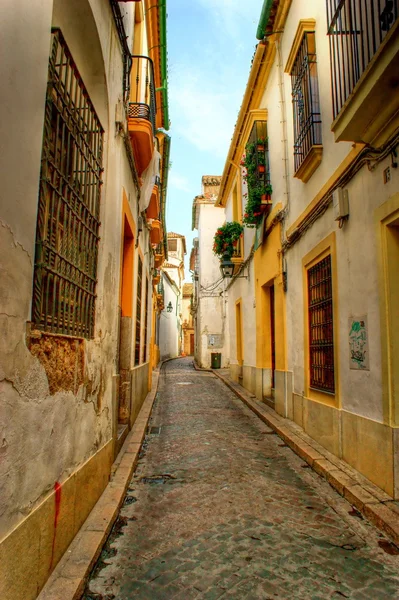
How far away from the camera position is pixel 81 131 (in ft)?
12.1

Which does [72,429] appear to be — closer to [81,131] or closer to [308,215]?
[81,131]

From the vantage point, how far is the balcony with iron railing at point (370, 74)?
365cm

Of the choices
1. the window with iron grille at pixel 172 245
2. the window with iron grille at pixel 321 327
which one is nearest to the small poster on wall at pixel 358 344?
the window with iron grille at pixel 321 327

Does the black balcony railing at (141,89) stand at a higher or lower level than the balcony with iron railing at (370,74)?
higher

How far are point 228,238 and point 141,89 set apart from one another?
20.4 feet

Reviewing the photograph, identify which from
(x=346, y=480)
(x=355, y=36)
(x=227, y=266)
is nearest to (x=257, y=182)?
(x=227, y=266)

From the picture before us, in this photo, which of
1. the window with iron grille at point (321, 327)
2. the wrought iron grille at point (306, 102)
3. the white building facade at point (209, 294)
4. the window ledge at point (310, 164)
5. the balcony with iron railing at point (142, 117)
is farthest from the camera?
the white building facade at point (209, 294)

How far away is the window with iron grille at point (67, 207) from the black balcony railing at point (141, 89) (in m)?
2.24

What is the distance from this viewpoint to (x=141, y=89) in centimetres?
762

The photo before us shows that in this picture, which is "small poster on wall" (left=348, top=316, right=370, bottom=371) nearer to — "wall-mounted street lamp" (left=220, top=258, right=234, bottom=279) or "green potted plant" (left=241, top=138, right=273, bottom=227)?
"green potted plant" (left=241, top=138, right=273, bottom=227)

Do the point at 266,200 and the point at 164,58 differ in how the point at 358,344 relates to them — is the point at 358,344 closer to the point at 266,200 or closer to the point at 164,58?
the point at 266,200

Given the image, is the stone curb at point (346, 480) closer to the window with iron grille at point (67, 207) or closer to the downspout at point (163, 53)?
the window with iron grille at point (67, 207)

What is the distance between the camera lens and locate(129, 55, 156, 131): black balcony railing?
248 inches

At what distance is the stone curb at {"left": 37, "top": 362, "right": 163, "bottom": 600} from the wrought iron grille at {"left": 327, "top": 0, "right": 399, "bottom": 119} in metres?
4.60
